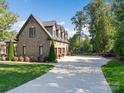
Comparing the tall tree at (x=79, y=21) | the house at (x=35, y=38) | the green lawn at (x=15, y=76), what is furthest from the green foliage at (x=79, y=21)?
the green lawn at (x=15, y=76)

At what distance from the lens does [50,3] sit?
26.9 meters

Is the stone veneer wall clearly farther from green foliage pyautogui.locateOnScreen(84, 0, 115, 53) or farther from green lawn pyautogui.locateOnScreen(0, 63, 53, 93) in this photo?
green lawn pyautogui.locateOnScreen(0, 63, 53, 93)

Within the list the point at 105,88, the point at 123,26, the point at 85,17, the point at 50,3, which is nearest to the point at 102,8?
the point at 85,17

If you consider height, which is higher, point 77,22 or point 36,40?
point 77,22

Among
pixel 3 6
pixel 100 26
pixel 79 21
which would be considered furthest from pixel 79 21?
pixel 3 6

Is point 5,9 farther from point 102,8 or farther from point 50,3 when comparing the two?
point 102,8

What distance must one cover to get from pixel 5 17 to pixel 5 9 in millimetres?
1294

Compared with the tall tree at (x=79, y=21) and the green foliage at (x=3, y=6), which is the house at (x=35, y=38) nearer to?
the green foliage at (x=3, y=6)

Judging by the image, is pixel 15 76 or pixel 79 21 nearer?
pixel 15 76

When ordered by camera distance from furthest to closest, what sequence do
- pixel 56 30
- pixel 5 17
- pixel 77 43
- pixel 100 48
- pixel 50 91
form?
pixel 77 43, pixel 100 48, pixel 56 30, pixel 5 17, pixel 50 91

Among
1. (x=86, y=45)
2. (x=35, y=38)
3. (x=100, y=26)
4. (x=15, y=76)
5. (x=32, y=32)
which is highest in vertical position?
(x=100, y=26)

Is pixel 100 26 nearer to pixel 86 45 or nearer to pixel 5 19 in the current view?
pixel 86 45

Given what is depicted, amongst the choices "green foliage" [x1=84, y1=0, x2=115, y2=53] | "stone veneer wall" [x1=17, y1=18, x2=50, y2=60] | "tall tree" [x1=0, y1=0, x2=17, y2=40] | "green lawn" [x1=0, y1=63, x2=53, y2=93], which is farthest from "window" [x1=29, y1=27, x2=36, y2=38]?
"green lawn" [x1=0, y1=63, x2=53, y2=93]

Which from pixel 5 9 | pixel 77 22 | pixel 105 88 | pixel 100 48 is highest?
pixel 77 22
